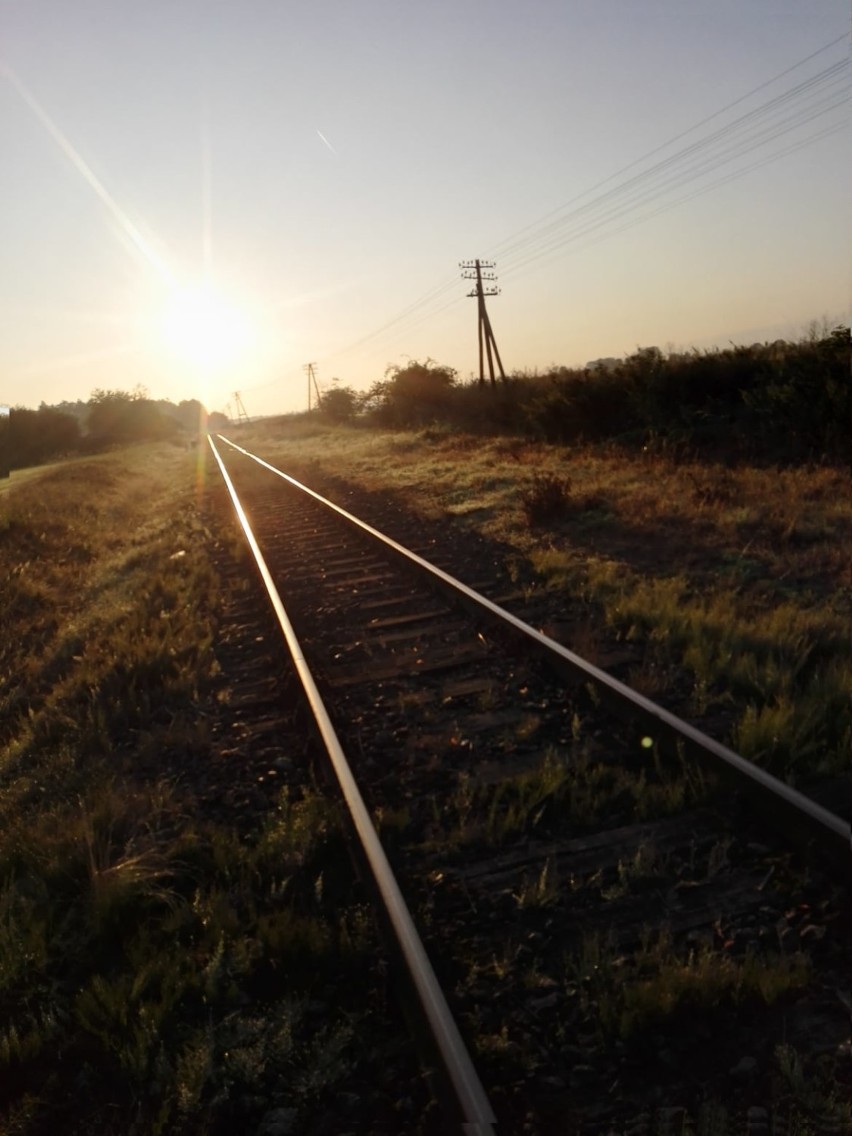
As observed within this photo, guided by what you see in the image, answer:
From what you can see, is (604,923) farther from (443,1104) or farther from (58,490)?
(58,490)

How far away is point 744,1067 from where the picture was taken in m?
2.82

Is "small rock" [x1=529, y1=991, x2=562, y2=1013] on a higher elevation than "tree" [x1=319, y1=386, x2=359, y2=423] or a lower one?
lower

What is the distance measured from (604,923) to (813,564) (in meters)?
6.53

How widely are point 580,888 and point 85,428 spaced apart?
314 feet

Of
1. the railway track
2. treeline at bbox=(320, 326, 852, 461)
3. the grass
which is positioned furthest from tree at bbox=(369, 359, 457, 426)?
the railway track

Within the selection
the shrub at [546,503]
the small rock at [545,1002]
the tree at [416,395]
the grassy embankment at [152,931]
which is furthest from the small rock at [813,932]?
the tree at [416,395]

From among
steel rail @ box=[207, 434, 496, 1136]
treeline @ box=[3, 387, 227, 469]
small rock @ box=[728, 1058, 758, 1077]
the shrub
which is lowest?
small rock @ box=[728, 1058, 758, 1077]

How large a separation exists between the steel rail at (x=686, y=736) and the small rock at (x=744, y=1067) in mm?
1050

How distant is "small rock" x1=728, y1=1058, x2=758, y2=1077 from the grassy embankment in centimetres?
122

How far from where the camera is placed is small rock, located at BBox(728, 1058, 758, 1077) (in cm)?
280

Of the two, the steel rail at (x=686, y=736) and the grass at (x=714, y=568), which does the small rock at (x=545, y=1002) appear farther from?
the grass at (x=714, y=568)

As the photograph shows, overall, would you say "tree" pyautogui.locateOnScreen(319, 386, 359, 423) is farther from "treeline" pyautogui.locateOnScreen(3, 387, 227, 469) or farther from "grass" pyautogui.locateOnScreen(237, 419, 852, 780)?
"grass" pyautogui.locateOnScreen(237, 419, 852, 780)

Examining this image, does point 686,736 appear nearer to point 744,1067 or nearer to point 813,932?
point 813,932

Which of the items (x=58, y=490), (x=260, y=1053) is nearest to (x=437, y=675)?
(x=260, y=1053)
